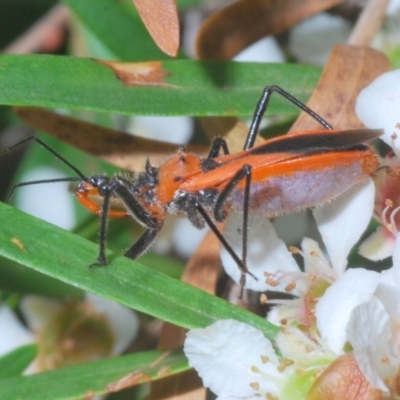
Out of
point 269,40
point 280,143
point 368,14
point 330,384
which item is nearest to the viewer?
point 330,384

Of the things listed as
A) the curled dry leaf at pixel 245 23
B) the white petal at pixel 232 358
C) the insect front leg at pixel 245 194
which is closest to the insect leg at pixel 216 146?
the insect front leg at pixel 245 194

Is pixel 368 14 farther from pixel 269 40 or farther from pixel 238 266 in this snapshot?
pixel 238 266

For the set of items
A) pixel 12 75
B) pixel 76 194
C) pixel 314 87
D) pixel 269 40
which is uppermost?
pixel 269 40

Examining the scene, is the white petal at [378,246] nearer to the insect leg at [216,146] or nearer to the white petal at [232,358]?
the white petal at [232,358]

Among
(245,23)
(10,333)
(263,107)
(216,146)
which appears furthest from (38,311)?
(245,23)

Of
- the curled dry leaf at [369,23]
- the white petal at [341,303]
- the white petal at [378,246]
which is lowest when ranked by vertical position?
the white petal at [341,303]

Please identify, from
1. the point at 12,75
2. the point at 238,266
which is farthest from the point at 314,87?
the point at 12,75
